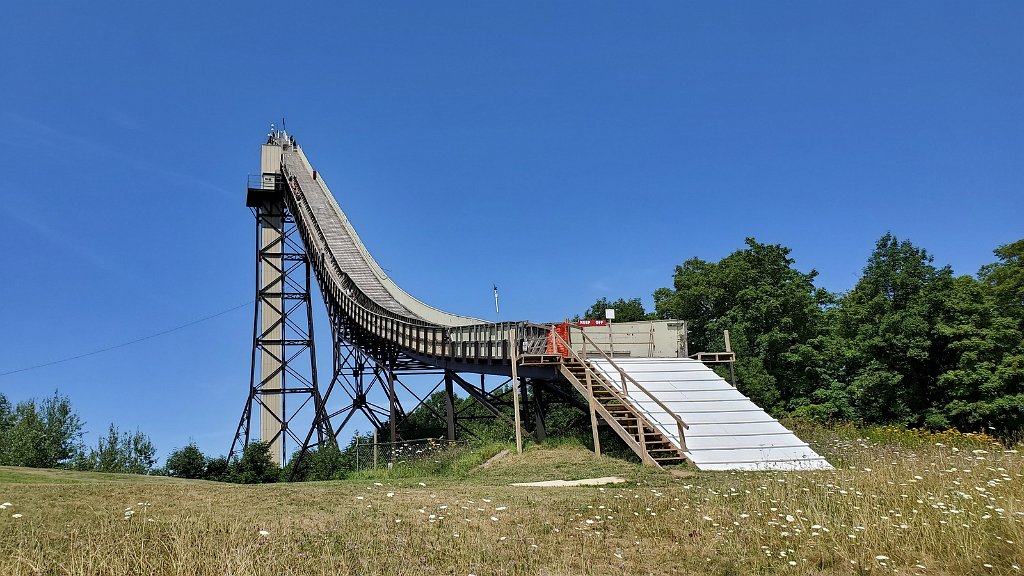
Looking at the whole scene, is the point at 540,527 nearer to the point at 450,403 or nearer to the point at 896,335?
the point at 450,403

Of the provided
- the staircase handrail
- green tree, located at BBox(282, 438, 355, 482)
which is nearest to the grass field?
the staircase handrail

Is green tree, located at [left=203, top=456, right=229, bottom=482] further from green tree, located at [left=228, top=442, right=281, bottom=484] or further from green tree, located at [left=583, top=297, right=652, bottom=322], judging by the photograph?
green tree, located at [left=583, top=297, right=652, bottom=322]

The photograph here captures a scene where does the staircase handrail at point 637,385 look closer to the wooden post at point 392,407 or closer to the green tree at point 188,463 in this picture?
the wooden post at point 392,407

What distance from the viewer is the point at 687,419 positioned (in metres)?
18.2

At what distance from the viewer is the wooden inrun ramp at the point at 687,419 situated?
1612 cm

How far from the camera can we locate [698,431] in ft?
57.6

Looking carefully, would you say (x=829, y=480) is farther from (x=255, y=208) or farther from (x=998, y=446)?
(x=255, y=208)

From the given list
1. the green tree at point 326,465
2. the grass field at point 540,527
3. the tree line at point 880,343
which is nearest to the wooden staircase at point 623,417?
the grass field at point 540,527

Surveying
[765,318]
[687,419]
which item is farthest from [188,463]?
[765,318]

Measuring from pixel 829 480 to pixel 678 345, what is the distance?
43.4 feet

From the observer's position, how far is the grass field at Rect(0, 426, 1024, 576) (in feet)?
24.7

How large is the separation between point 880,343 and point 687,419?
19058 millimetres

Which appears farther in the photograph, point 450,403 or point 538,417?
point 450,403

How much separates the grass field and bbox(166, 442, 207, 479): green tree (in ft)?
56.4
